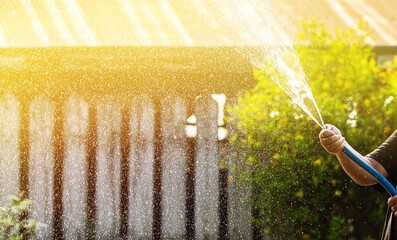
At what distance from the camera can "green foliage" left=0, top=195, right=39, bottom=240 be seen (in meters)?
7.71

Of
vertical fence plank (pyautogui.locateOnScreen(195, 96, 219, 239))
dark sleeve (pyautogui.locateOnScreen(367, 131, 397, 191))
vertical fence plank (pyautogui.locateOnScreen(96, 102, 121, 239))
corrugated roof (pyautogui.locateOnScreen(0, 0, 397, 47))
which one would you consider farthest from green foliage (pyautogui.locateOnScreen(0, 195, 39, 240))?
dark sleeve (pyautogui.locateOnScreen(367, 131, 397, 191))

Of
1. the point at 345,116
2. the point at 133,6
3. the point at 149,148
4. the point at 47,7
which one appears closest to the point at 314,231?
the point at 345,116

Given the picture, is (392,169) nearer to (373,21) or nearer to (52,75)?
(373,21)

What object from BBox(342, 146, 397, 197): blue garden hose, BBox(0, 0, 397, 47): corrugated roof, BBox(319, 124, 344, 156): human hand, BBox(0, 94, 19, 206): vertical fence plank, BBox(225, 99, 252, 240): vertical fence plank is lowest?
BBox(225, 99, 252, 240): vertical fence plank

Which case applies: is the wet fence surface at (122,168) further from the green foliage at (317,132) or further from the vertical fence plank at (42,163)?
the green foliage at (317,132)

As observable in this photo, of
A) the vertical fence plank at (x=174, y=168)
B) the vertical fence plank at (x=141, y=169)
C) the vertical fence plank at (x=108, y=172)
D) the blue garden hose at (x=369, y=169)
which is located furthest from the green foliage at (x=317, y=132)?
the blue garden hose at (x=369, y=169)

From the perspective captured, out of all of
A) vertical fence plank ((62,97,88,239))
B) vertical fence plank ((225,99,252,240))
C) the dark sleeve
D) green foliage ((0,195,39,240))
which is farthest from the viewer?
vertical fence plank ((62,97,88,239))

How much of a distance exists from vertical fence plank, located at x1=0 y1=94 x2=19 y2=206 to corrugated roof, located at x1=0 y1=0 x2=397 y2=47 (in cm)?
106

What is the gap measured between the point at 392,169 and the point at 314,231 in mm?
4186

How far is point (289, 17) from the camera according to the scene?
26.9 feet

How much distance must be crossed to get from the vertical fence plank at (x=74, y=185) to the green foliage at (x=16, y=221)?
439mm

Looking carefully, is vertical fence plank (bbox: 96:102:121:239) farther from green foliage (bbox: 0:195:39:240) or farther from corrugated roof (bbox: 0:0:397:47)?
corrugated roof (bbox: 0:0:397:47)

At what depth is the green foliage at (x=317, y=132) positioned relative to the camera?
7105mm

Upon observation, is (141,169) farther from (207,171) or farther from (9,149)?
(9,149)
